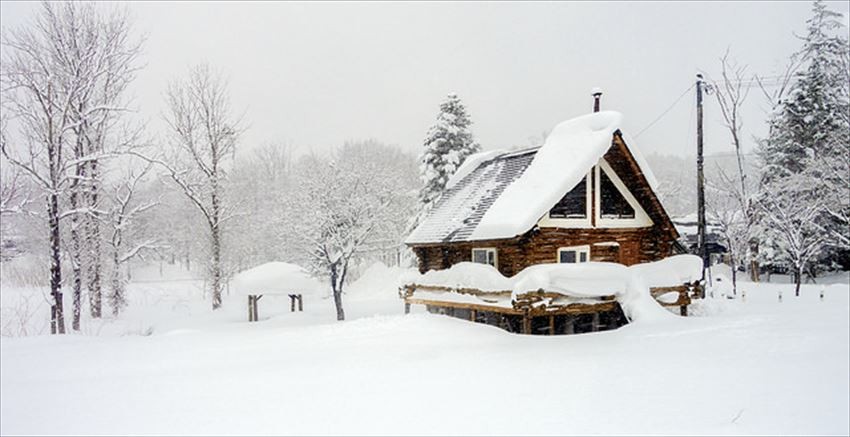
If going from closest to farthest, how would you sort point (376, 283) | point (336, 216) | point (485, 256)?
1. point (485, 256)
2. point (336, 216)
3. point (376, 283)

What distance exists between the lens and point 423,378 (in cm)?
940

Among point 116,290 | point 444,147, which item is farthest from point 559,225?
point 116,290

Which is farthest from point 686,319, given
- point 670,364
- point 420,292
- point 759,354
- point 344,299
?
point 344,299

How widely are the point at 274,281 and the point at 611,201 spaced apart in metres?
15.6

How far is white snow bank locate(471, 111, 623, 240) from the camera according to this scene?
1485 centimetres

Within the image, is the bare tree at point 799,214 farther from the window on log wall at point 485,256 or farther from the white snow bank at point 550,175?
the window on log wall at point 485,256

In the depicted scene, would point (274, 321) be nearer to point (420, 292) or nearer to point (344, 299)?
point (420, 292)

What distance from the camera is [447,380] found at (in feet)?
30.3

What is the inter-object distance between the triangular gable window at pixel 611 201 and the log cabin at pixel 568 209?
0.03 m

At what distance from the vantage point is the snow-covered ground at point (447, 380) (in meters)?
7.19

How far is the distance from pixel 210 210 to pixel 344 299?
9.80 metres

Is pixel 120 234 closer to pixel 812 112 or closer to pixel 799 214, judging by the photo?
pixel 799 214

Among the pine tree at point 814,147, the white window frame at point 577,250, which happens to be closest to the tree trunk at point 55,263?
the white window frame at point 577,250

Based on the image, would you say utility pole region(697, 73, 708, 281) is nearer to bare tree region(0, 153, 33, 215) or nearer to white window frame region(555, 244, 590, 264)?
white window frame region(555, 244, 590, 264)
